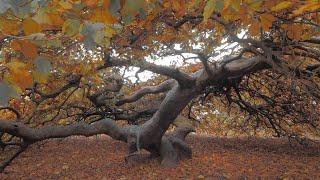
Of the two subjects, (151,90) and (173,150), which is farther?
(151,90)

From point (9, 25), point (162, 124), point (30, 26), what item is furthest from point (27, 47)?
point (162, 124)

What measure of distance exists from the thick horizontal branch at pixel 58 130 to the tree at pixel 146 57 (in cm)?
2

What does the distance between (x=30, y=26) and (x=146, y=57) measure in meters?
6.55

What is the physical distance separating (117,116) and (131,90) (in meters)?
1.73

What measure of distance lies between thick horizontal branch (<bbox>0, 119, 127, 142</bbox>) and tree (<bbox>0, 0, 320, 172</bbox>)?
0.02 m

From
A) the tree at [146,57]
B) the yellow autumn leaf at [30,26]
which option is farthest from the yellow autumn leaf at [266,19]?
the yellow autumn leaf at [30,26]

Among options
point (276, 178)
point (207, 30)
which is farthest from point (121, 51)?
point (276, 178)

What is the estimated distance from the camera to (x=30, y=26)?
1.82 m

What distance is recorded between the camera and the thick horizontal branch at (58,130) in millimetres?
8141

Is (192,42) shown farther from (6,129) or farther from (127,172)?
(6,129)

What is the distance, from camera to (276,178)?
8.28 metres

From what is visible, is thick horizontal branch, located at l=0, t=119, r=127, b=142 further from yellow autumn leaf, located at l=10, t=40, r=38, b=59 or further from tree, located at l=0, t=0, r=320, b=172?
yellow autumn leaf, located at l=10, t=40, r=38, b=59

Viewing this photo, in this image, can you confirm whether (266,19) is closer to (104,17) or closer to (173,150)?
(104,17)

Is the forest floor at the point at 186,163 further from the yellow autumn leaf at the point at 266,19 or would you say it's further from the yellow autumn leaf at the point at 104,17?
the yellow autumn leaf at the point at 104,17
